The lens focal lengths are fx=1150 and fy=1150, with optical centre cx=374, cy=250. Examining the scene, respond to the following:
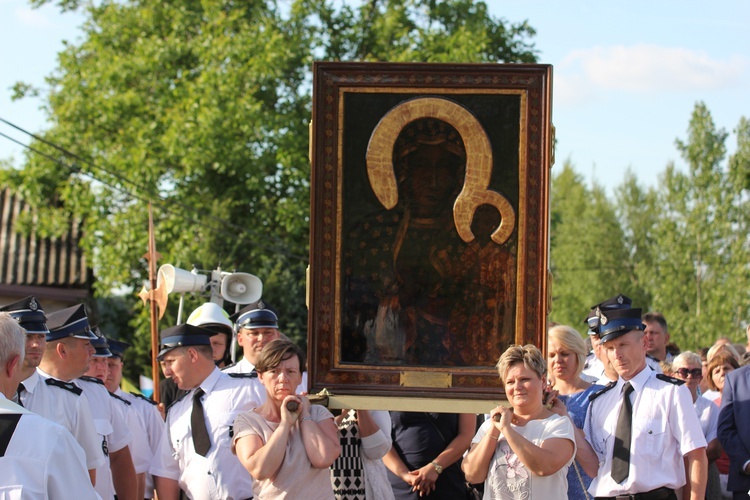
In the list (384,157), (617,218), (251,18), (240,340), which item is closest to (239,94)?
(251,18)

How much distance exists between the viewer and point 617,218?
49969 mm

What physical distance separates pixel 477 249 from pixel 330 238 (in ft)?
2.59

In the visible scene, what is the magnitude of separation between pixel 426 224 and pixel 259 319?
2537 mm

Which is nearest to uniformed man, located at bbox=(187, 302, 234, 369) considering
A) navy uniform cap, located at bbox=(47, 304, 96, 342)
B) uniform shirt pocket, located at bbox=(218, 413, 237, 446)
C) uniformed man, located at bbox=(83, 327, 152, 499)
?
uniformed man, located at bbox=(83, 327, 152, 499)

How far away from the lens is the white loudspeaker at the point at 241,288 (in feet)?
37.2

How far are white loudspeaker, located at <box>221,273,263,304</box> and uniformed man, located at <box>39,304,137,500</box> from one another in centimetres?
427

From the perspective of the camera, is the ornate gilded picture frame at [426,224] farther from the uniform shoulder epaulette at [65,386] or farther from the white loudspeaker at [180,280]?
the white loudspeaker at [180,280]

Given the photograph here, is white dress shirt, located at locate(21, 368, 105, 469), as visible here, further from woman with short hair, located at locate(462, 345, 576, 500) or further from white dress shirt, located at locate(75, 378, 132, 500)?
woman with short hair, located at locate(462, 345, 576, 500)

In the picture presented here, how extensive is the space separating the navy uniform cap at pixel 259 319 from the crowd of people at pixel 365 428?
10 millimetres

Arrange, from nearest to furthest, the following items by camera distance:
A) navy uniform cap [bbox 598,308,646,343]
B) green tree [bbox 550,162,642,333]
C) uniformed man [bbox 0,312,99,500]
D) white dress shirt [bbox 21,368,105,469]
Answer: uniformed man [bbox 0,312,99,500]
white dress shirt [bbox 21,368,105,469]
navy uniform cap [bbox 598,308,646,343]
green tree [bbox 550,162,642,333]

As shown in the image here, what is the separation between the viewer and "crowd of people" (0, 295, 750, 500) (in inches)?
233

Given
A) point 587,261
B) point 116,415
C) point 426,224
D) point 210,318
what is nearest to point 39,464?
point 426,224

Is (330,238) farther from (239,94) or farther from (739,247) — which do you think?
(739,247)

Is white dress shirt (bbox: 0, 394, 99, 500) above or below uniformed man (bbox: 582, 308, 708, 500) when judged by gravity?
above
